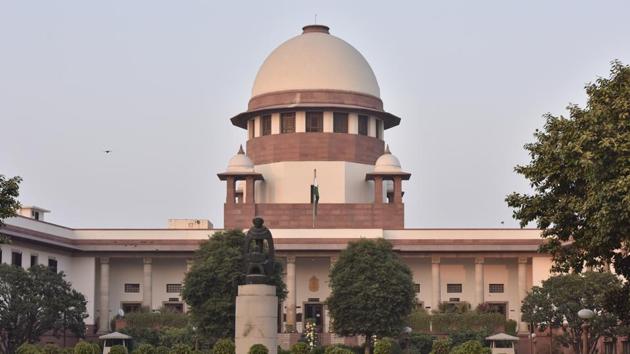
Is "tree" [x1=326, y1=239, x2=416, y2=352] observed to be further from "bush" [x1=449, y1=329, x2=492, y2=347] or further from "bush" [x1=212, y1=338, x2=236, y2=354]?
"bush" [x1=212, y1=338, x2=236, y2=354]

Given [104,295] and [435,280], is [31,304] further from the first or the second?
[435,280]

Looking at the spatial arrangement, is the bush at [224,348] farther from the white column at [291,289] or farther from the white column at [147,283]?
the white column at [147,283]

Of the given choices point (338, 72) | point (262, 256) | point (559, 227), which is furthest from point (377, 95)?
point (559, 227)

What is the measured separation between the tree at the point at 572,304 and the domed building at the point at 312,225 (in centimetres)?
1015

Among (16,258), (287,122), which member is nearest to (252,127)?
(287,122)

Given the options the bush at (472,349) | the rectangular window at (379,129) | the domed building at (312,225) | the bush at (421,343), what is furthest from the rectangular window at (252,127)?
the bush at (472,349)

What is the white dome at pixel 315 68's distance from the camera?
3770 inches

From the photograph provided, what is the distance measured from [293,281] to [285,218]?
4802 millimetres

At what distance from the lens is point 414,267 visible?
9344cm

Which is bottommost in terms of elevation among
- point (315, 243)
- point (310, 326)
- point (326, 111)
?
point (310, 326)

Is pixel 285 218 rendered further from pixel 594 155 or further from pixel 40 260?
pixel 594 155

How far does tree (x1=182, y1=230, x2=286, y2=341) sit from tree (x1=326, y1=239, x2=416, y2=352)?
3.56 m

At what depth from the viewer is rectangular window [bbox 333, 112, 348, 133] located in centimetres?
9600

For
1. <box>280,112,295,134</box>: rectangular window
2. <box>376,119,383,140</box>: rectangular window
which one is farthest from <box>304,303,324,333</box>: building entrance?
<box>376,119,383,140</box>: rectangular window
